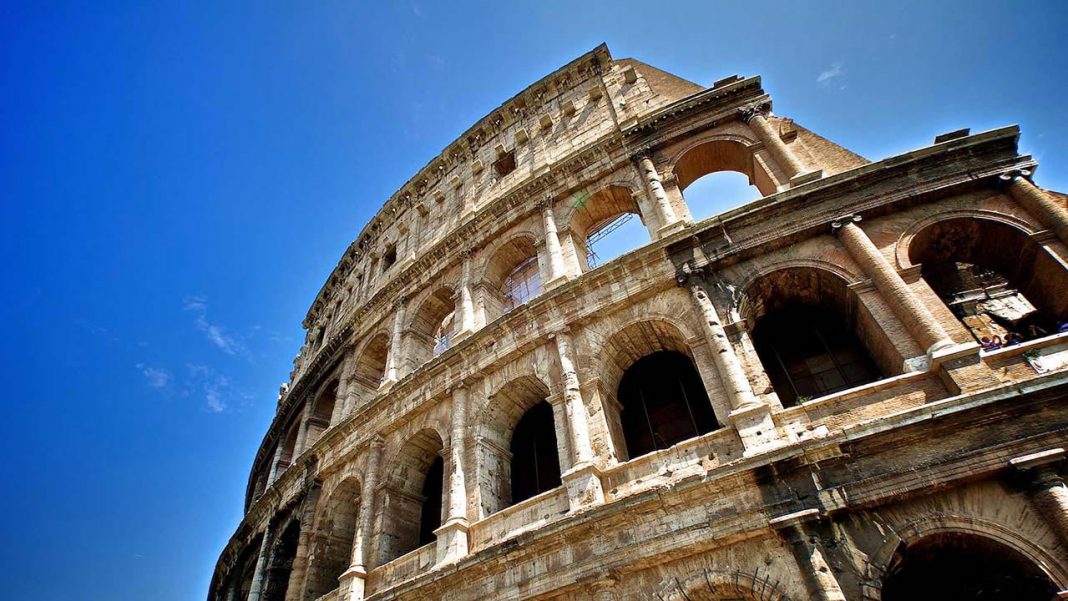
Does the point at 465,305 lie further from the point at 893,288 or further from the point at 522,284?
the point at 893,288

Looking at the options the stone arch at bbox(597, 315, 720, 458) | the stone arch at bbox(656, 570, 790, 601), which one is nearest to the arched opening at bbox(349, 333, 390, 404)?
the stone arch at bbox(597, 315, 720, 458)

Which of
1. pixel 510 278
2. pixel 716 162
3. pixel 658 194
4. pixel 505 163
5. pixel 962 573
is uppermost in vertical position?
Answer: pixel 505 163

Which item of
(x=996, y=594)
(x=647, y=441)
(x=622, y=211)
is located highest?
(x=622, y=211)

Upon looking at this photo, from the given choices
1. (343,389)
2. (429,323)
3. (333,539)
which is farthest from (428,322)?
(333,539)

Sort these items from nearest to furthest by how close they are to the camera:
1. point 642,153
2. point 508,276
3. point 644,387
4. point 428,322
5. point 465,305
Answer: point 644,387 → point 642,153 → point 465,305 → point 508,276 → point 428,322

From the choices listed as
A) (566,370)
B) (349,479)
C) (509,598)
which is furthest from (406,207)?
(509,598)

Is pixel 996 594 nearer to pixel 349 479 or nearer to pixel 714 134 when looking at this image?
pixel 714 134

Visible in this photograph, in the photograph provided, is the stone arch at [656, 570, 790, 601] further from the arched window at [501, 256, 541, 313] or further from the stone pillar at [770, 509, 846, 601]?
the arched window at [501, 256, 541, 313]
